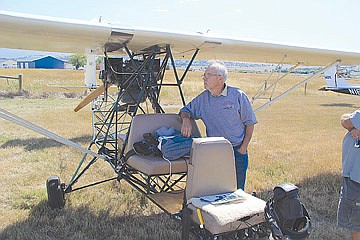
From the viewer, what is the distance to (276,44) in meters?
5.48

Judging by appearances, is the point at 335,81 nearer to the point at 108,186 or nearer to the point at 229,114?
the point at 108,186

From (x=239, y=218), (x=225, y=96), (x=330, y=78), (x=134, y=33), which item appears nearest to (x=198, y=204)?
(x=239, y=218)

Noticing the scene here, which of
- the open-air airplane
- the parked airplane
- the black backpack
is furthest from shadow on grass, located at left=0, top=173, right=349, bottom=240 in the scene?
the parked airplane

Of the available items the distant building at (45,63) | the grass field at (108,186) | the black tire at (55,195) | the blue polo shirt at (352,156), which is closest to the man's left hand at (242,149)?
the blue polo shirt at (352,156)

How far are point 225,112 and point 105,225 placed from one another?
196cm

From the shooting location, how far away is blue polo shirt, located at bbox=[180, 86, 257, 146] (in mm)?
3783

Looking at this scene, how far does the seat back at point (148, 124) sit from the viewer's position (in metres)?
4.16

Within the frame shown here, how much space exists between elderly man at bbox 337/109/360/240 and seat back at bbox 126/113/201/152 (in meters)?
1.76

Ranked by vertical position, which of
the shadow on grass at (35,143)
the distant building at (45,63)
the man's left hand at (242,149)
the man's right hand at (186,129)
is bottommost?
the distant building at (45,63)

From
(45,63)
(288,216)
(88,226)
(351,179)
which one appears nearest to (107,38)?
(88,226)

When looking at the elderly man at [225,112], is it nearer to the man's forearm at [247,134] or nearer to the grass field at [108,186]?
the man's forearm at [247,134]

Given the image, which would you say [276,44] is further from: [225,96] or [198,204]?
[198,204]

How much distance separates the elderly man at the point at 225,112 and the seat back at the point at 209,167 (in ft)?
2.49

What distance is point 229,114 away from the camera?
3781 mm
